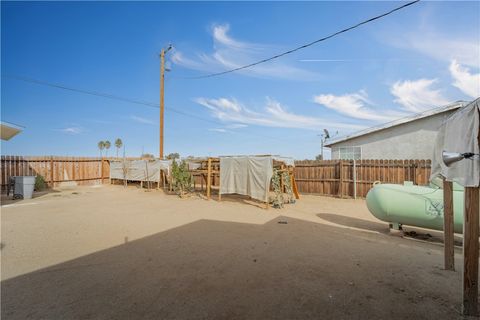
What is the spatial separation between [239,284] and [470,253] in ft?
8.57

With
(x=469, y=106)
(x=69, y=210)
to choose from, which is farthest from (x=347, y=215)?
(x=69, y=210)

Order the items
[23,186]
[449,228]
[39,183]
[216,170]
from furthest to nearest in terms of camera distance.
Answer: [39,183]
[216,170]
[23,186]
[449,228]

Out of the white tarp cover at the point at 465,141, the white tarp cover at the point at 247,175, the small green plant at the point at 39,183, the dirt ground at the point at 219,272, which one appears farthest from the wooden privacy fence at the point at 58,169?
the white tarp cover at the point at 465,141

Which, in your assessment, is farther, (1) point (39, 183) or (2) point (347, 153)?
(2) point (347, 153)

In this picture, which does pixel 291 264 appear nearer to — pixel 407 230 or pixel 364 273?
pixel 364 273

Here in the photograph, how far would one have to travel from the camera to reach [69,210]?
856 cm

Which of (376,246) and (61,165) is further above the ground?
(61,165)

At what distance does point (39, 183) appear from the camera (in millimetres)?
14164

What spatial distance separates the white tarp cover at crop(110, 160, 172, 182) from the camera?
15.2 meters

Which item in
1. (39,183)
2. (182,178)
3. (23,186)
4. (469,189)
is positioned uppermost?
(469,189)

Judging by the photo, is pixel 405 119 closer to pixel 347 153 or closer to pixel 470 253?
pixel 347 153

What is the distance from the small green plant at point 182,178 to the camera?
40.8 feet

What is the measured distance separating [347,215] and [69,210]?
955 centimetres

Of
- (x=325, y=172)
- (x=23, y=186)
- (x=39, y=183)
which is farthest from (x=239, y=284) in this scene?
(x=39, y=183)
